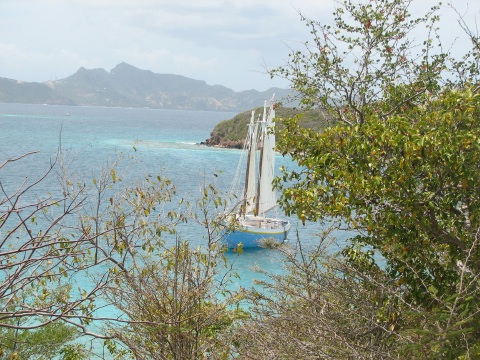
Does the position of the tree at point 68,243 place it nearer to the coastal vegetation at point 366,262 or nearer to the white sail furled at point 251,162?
the coastal vegetation at point 366,262

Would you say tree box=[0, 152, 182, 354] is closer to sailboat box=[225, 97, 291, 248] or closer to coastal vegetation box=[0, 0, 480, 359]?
coastal vegetation box=[0, 0, 480, 359]

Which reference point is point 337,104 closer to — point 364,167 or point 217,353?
point 364,167

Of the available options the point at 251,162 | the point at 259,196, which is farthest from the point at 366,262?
the point at 259,196

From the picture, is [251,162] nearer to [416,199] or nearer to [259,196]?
[259,196]

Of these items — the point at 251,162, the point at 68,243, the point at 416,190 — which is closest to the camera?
the point at 68,243

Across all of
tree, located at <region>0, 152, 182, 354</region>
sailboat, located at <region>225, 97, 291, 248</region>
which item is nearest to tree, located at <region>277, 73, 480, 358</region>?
tree, located at <region>0, 152, 182, 354</region>

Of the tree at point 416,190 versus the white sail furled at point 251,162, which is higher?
the tree at point 416,190

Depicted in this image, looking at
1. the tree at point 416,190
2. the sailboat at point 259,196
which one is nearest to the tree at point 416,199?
the tree at point 416,190

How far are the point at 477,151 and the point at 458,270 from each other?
4.62 feet

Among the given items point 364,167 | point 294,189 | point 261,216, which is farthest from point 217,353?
point 261,216

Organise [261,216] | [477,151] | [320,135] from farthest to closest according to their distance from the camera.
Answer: [261,216]
[320,135]
[477,151]

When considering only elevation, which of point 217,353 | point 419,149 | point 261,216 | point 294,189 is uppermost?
point 419,149

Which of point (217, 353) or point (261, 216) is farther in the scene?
point (261, 216)

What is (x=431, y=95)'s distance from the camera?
9297 millimetres
